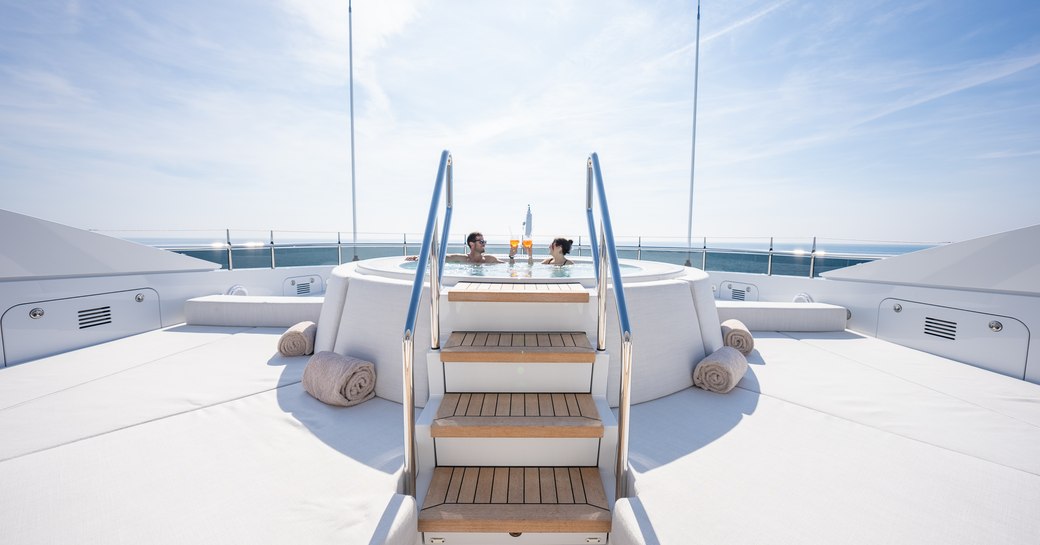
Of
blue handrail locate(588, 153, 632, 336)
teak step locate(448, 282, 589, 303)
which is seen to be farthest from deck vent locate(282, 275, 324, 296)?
blue handrail locate(588, 153, 632, 336)

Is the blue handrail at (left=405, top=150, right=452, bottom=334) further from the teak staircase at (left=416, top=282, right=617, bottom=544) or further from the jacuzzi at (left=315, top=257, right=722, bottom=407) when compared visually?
the jacuzzi at (left=315, top=257, right=722, bottom=407)

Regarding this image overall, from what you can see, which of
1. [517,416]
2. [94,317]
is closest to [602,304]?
[517,416]

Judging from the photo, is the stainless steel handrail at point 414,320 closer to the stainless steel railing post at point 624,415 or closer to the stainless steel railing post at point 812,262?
the stainless steel railing post at point 624,415

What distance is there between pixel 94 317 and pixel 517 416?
15.2ft

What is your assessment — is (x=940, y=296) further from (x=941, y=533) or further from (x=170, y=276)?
(x=170, y=276)

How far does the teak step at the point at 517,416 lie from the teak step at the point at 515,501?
8.4 inches

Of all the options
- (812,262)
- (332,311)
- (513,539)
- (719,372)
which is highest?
(812,262)

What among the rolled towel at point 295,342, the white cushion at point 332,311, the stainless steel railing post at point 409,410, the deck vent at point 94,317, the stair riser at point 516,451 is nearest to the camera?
the stainless steel railing post at point 409,410

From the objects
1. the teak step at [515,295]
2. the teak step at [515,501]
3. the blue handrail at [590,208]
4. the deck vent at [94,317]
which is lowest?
the teak step at [515,501]

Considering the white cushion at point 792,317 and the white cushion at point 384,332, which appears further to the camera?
the white cushion at point 792,317

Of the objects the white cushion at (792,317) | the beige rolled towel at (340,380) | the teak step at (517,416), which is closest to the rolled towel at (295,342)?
the beige rolled towel at (340,380)

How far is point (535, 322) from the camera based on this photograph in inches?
79.9

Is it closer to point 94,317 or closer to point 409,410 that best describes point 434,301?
point 409,410

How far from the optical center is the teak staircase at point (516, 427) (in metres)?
1.29
